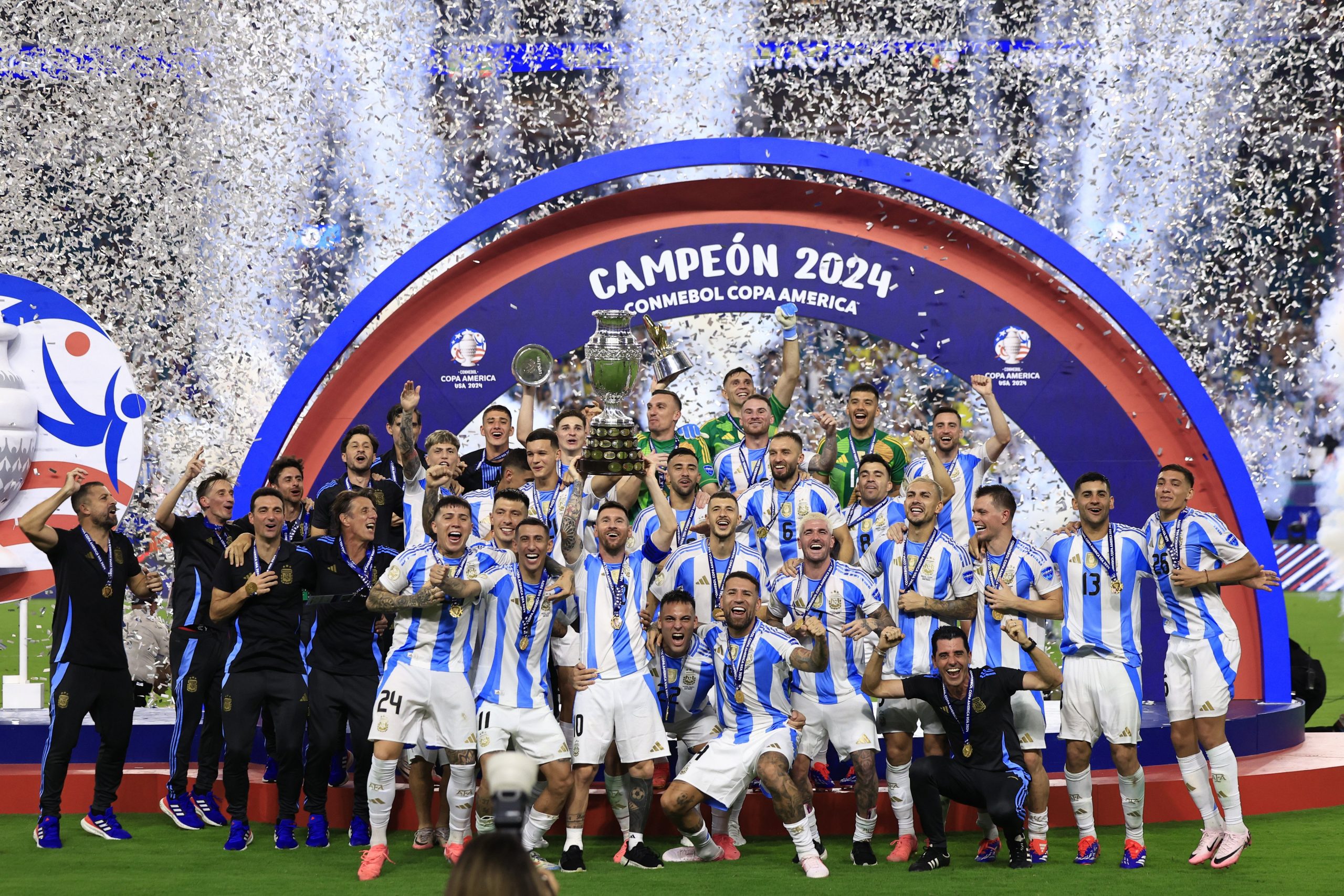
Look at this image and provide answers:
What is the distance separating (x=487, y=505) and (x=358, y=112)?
6457 millimetres

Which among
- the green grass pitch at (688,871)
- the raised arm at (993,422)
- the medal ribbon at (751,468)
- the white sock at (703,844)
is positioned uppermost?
the raised arm at (993,422)

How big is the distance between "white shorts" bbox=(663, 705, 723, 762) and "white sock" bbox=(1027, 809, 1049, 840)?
154 cm

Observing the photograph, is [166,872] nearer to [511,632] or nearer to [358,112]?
[511,632]

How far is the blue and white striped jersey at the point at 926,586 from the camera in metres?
7.20

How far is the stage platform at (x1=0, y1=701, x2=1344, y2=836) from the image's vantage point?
24.5 feet

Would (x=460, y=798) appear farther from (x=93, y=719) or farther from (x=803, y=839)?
(x=93, y=719)

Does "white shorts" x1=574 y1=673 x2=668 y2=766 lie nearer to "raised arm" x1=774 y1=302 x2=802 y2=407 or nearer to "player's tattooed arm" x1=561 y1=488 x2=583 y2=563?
"player's tattooed arm" x1=561 y1=488 x2=583 y2=563

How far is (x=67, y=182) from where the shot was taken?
11094 mm

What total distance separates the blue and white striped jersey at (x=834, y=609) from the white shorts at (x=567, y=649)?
39.9 inches

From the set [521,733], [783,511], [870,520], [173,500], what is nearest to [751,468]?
[783,511]

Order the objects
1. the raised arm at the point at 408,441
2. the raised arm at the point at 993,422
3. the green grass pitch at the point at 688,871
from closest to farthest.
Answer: the green grass pitch at the point at 688,871, the raised arm at the point at 408,441, the raised arm at the point at 993,422

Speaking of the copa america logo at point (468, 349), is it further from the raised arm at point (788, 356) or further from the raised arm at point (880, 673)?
the raised arm at point (880, 673)

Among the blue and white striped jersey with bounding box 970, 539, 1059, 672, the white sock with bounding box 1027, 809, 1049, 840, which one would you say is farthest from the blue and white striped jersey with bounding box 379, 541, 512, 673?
the white sock with bounding box 1027, 809, 1049, 840

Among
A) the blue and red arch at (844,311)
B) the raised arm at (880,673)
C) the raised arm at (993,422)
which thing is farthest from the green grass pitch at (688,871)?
the blue and red arch at (844,311)
